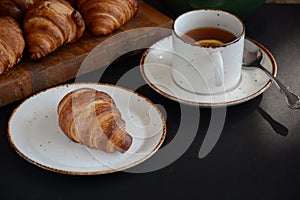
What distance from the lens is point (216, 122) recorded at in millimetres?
1086

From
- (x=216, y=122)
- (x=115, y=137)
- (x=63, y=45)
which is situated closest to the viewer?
(x=115, y=137)

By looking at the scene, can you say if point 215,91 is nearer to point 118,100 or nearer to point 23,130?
point 118,100

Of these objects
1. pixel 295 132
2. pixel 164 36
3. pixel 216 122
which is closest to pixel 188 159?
pixel 216 122

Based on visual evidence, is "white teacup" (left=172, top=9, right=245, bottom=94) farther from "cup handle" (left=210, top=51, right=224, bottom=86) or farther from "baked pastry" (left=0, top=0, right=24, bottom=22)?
"baked pastry" (left=0, top=0, right=24, bottom=22)

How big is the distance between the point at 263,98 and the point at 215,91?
0.11 m

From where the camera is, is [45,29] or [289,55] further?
[289,55]

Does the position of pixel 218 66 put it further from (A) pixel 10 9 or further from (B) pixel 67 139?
(A) pixel 10 9

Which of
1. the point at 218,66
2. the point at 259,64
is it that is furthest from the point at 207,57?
the point at 259,64

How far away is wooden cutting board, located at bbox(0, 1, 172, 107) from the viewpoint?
1.13 m

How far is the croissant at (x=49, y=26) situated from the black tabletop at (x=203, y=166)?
128 millimetres

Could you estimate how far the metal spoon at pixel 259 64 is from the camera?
111 centimetres

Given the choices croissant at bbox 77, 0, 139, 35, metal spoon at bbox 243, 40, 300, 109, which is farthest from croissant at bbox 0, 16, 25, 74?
metal spoon at bbox 243, 40, 300, 109

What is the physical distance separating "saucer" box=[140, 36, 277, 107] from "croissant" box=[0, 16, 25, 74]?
26 cm

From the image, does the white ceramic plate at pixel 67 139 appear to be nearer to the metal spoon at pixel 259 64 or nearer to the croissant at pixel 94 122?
the croissant at pixel 94 122
